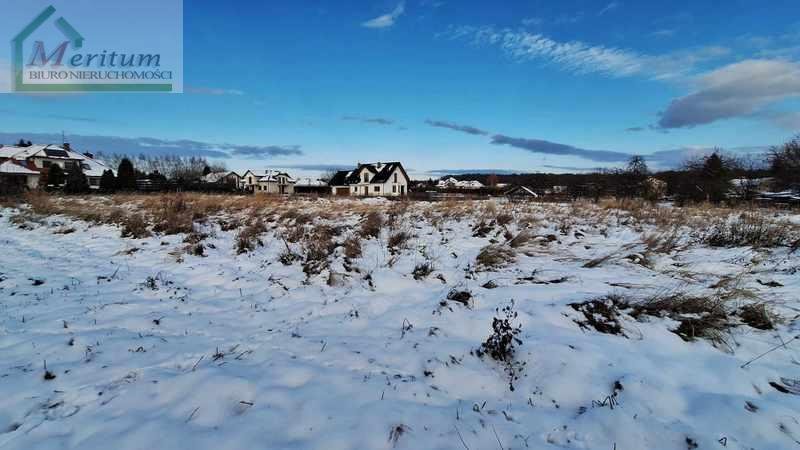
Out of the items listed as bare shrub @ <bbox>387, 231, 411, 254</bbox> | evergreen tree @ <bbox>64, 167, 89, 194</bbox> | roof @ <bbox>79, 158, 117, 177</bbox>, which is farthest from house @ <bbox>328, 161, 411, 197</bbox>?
bare shrub @ <bbox>387, 231, 411, 254</bbox>

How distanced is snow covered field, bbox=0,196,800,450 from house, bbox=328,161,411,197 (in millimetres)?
45973

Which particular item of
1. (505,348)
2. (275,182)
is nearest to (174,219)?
(505,348)

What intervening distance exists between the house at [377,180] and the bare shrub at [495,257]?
149 feet

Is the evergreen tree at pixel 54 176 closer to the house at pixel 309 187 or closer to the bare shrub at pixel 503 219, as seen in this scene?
the house at pixel 309 187

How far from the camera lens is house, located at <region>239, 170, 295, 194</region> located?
74875mm

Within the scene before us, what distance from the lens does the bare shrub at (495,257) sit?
518 centimetres

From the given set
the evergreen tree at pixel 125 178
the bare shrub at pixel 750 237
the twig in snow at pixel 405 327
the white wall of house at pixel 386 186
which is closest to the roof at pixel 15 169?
the evergreen tree at pixel 125 178

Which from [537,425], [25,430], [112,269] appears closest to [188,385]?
[25,430]

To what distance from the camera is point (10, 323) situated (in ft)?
11.7

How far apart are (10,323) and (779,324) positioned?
24.0 feet

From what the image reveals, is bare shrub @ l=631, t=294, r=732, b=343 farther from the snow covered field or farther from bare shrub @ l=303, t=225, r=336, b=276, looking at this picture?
bare shrub @ l=303, t=225, r=336, b=276

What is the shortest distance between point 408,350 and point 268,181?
3070 inches

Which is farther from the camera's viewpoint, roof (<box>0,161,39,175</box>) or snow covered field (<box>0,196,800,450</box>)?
roof (<box>0,161,39,175</box>)

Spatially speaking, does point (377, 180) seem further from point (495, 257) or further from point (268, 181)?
point (495, 257)
